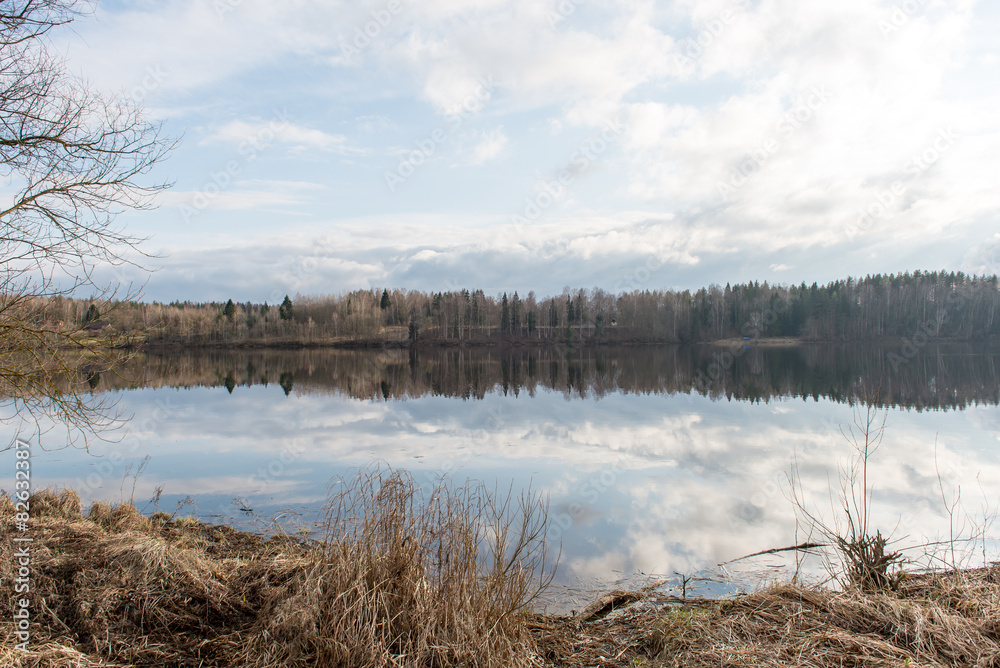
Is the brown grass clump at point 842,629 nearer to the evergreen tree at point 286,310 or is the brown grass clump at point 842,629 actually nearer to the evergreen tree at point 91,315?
the evergreen tree at point 91,315

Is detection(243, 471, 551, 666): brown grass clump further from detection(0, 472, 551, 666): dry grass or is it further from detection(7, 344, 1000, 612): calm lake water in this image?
detection(7, 344, 1000, 612): calm lake water

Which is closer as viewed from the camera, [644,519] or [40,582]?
[40,582]

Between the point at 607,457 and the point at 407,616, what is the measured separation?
10518 mm

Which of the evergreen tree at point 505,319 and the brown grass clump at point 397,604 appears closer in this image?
the brown grass clump at point 397,604

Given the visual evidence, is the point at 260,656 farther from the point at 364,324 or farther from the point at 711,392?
the point at 364,324

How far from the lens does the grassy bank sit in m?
4.38

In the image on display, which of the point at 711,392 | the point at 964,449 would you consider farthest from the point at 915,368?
the point at 964,449

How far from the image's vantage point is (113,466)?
14188 mm

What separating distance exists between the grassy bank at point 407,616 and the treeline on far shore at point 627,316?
95.6 meters

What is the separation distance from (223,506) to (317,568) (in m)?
6.97

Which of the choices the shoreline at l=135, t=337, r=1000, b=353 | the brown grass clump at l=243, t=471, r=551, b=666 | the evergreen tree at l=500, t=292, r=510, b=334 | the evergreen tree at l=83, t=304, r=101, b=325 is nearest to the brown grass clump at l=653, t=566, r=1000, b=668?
the brown grass clump at l=243, t=471, r=551, b=666

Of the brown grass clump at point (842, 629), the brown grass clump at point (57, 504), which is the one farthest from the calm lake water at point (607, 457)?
the brown grass clump at point (842, 629)

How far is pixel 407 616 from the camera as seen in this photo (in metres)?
4.64

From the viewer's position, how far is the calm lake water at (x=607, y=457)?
905 cm
